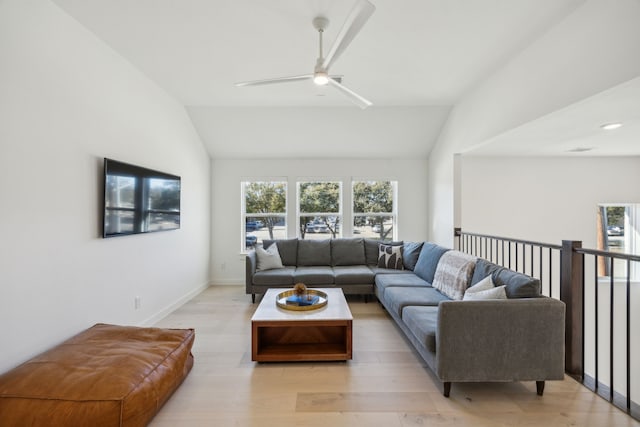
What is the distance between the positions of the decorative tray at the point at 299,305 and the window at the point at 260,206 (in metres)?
2.31

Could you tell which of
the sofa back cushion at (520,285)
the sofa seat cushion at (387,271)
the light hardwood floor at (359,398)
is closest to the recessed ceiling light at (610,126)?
the sofa back cushion at (520,285)

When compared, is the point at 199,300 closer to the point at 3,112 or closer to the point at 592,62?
the point at 3,112

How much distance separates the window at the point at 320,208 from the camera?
5363 millimetres

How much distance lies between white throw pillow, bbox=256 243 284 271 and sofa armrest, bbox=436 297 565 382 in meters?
2.80

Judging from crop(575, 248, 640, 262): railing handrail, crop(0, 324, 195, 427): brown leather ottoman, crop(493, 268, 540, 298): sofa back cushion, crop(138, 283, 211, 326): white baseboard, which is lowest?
crop(138, 283, 211, 326): white baseboard

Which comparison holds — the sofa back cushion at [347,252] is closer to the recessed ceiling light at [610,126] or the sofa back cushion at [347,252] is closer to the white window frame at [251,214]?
the white window frame at [251,214]

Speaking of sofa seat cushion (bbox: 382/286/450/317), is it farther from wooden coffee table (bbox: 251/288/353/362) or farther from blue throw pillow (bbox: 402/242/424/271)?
blue throw pillow (bbox: 402/242/424/271)

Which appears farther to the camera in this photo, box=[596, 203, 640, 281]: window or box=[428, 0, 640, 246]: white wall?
box=[596, 203, 640, 281]: window

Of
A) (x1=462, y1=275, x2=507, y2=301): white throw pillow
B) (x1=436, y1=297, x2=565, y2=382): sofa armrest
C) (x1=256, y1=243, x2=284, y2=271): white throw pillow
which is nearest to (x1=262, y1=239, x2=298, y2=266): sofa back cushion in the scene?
(x1=256, y1=243, x2=284, y2=271): white throw pillow

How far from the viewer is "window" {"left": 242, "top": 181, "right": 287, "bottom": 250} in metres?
5.37

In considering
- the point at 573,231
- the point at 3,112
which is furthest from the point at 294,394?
the point at 573,231

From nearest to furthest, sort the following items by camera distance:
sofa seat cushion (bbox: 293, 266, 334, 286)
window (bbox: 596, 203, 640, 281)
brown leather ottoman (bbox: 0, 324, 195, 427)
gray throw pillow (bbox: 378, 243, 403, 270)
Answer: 1. brown leather ottoman (bbox: 0, 324, 195, 427)
2. sofa seat cushion (bbox: 293, 266, 334, 286)
3. gray throw pillow (bbox: 378, 243, 403, 270)
4. window (bbox: 596, 203, 640, 281)

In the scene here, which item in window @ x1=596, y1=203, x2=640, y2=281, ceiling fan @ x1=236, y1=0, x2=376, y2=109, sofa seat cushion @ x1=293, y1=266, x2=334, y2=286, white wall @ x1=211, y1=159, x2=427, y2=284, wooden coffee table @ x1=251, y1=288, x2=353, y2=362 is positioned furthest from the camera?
white wall @ x1=211, y1=159, x2=427, y2=284

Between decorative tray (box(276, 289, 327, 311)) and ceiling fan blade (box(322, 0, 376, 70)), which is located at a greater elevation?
ceiling fan blade (box(322, 0, 376, 70))
